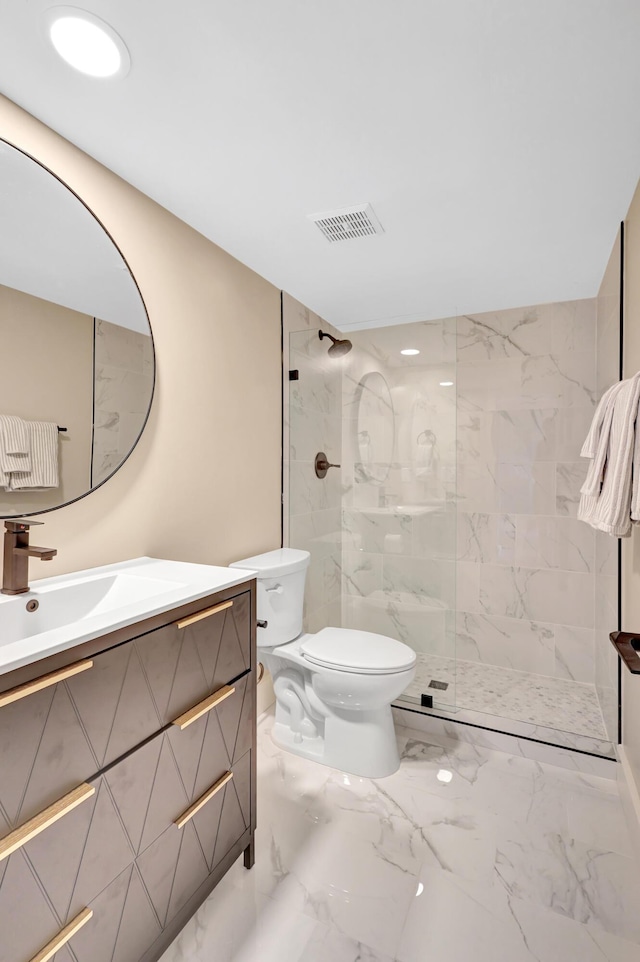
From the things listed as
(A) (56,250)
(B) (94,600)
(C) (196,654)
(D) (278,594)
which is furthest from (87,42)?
(D) (278,594)

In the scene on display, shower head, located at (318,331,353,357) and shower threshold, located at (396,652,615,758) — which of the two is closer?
shower threshold, located at (396,652,615,758)

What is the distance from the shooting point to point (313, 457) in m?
2.72

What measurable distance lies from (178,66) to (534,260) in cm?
169

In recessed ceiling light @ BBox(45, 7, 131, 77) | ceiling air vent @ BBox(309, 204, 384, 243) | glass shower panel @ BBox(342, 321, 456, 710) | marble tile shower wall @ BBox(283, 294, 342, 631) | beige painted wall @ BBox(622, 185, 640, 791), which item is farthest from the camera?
marble tile shower wall @ BBox(283, 294, 342, 631)

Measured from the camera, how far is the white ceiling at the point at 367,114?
1.09 meters

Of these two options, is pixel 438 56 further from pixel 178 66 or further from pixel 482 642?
pixel 482 642

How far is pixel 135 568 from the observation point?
154 cm

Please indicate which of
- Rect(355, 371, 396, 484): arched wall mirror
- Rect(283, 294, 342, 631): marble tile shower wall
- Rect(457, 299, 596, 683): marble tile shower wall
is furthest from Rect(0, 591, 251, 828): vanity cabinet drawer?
Rect(457, 299, 596, 683): marble tile shower wall

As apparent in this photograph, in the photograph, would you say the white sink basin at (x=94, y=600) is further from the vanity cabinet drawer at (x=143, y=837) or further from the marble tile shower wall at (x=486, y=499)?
the marble tile shower wall at (x=486, y=499)

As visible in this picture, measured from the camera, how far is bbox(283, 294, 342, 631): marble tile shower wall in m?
2.60

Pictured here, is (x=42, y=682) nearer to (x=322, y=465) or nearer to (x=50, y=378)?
(x=50, y=378)

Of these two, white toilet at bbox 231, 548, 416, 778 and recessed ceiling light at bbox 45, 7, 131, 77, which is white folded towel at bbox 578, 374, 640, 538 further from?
recessed ceiling light at bbox 45, 7, 131, 77

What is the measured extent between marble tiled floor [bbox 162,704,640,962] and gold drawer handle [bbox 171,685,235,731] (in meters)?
0.61

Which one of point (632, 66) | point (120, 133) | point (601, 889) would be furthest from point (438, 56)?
point (601, 889)
